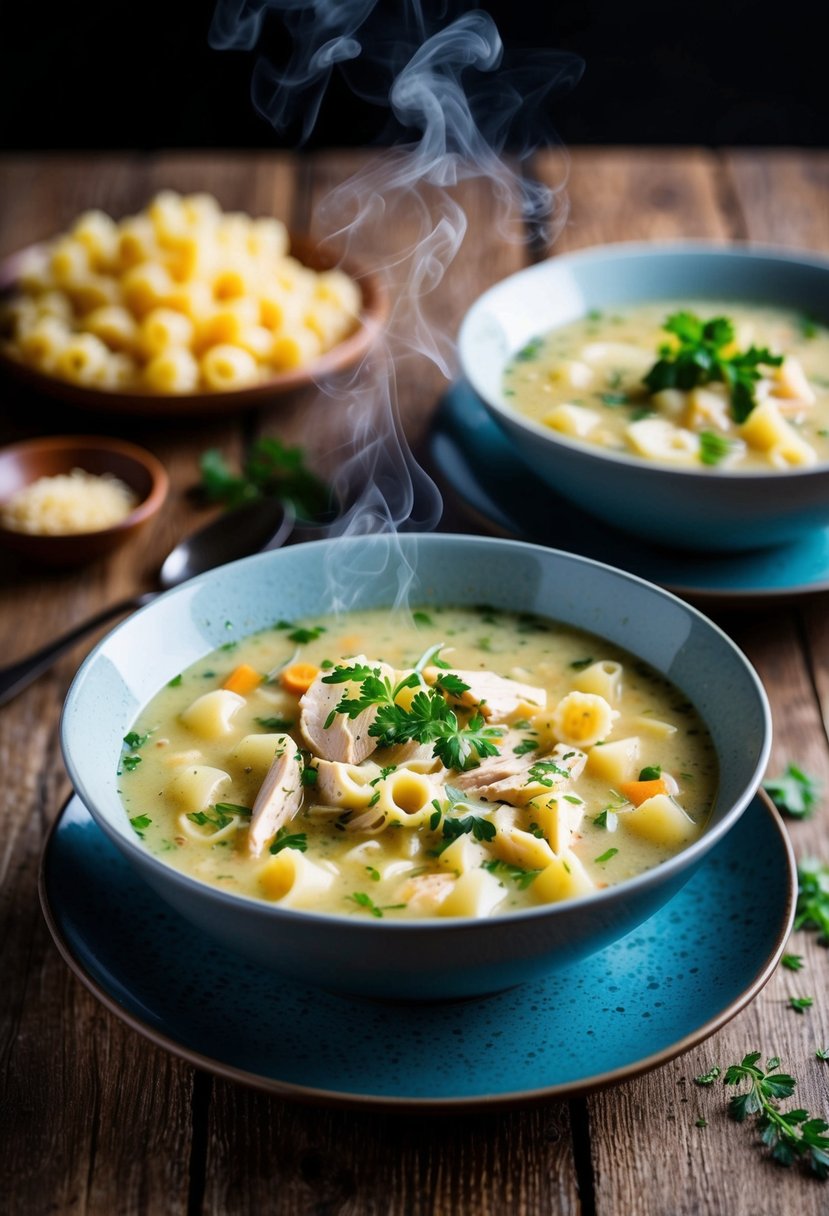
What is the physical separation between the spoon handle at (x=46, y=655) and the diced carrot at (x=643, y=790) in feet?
5.12

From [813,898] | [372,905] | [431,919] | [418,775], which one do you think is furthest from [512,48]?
[431,919]

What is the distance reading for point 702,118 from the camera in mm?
8586

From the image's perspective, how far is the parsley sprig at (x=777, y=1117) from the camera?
225cm

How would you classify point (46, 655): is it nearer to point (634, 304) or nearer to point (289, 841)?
point (289, 841)

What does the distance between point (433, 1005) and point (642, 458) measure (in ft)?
5.65

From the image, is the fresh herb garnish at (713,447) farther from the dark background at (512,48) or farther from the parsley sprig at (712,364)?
the dark background at (512,48)

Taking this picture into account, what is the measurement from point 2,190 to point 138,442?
2100mm

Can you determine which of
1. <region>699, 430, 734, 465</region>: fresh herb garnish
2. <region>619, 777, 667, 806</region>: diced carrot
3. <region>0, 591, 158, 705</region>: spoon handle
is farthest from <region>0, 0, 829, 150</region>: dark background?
<region>619, 777, 667, 806</region>: diced carrot

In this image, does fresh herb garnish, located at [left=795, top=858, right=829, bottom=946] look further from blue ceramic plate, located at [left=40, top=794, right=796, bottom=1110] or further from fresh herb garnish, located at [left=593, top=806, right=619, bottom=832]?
fresh herb garnish, located at [left=593, top=806, right=619, bottom=832]

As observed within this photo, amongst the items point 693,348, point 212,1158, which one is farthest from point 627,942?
point 693,348

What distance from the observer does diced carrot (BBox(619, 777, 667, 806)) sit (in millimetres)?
2510

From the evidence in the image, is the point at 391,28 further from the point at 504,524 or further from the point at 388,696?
the point at 388,696

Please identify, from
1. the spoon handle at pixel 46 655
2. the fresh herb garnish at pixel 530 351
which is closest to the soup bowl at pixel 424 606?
the spoon handle at pixel 46 655

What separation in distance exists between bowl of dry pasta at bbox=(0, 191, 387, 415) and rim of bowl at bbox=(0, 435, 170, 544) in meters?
0.18
